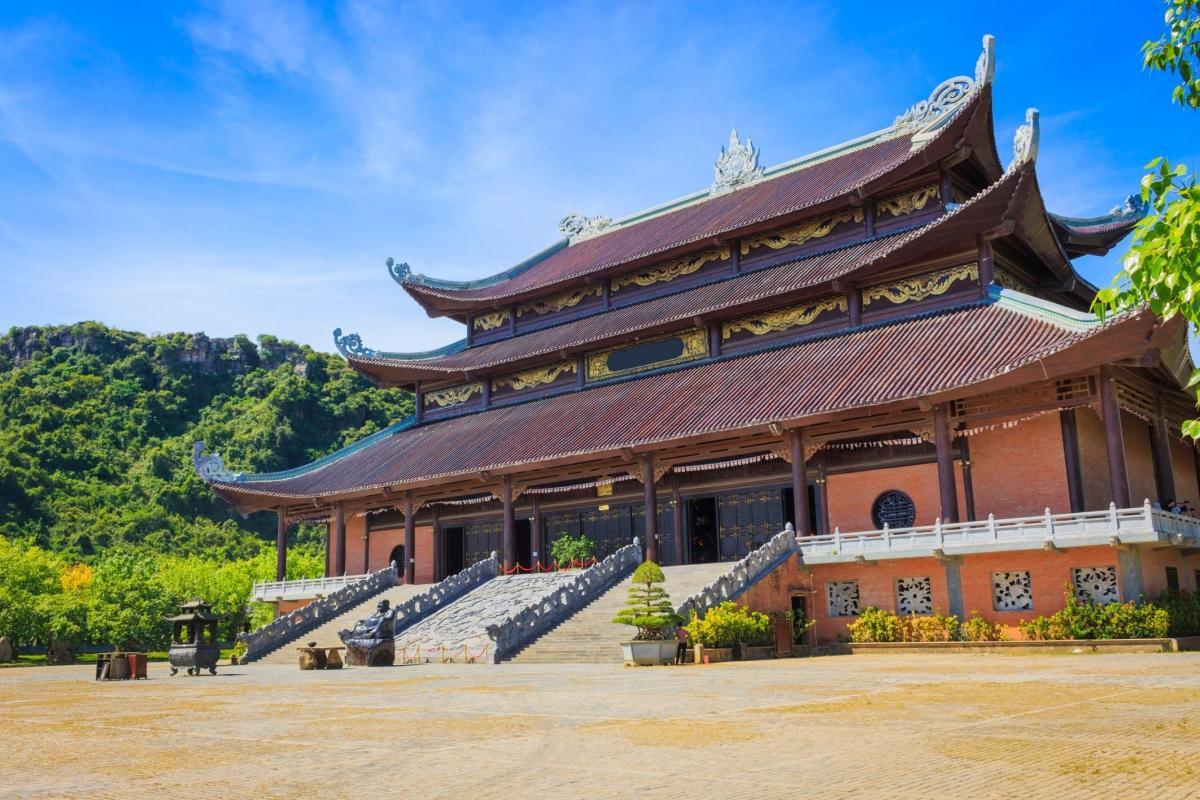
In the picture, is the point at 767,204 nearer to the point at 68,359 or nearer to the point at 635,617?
the point at 635,617

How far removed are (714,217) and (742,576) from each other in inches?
698

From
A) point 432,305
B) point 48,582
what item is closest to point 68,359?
point 48,582

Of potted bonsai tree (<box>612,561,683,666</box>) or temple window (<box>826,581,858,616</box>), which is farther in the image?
temple window (<box>826,581,858,616</box>)

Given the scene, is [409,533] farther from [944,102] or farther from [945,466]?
[944,102]

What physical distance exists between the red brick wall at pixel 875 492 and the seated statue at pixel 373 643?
1157 centimetres

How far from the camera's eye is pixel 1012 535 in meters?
20.7

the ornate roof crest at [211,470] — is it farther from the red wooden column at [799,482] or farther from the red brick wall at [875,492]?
the red brick wall at [875,492]

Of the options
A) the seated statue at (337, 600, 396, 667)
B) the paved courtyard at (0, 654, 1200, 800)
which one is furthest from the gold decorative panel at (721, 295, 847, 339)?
the paved courtyard at (0, 654, 1200, 800)

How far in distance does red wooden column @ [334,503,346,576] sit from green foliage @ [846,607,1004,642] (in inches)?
764

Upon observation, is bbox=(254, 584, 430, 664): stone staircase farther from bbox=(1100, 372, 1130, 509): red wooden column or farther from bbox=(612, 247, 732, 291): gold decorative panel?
bbox=(1100, 372, 1130, 509): red wooden column

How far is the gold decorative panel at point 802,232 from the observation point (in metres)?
31.3

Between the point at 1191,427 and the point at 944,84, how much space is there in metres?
29.3

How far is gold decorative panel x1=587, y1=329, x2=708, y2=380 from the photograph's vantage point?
3203 cm

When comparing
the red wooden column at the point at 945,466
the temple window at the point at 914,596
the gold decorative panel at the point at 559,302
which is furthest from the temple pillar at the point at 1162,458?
the gold decorative panel at the point at 559,302
